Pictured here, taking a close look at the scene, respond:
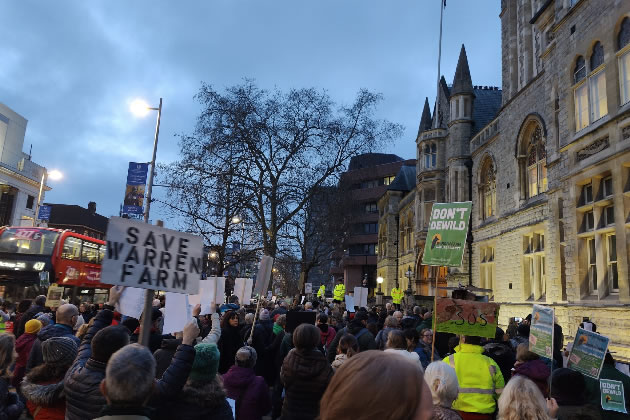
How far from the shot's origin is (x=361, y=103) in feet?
79.9

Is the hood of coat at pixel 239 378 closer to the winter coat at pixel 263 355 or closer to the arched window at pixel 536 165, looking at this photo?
the winter coat at pixel 263 355

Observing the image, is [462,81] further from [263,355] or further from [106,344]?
[106,344]

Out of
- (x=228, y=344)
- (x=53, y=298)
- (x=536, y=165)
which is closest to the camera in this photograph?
(x=228, y=344)

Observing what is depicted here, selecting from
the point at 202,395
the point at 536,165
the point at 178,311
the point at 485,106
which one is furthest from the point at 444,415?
the point at 485,106

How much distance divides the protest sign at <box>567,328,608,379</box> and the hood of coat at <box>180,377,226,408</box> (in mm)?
3697

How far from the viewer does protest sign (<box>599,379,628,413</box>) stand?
449cm

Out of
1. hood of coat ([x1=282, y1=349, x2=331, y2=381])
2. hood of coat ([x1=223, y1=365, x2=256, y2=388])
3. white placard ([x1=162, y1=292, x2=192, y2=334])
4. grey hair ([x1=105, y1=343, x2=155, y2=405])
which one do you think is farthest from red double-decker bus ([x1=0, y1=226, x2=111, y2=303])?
grey hair ([x1=105, y1=343, x2=155, y2=405])

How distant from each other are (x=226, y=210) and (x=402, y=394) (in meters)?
21.1

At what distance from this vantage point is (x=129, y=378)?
2.47 m

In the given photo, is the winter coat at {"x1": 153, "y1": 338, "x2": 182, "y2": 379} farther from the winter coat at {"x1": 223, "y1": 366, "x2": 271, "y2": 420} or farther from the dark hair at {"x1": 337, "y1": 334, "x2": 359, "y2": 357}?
the dark hair at {"x1": 337, "y1": 334, "x2": 359, "y2": 357}

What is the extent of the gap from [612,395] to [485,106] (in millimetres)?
25939

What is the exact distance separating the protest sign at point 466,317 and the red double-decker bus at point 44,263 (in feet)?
49.6

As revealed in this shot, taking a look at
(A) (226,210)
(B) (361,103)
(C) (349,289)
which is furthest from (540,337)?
(C) (349,289)

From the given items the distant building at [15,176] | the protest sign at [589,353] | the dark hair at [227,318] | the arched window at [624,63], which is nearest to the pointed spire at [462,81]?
the arched window at [624,63]
